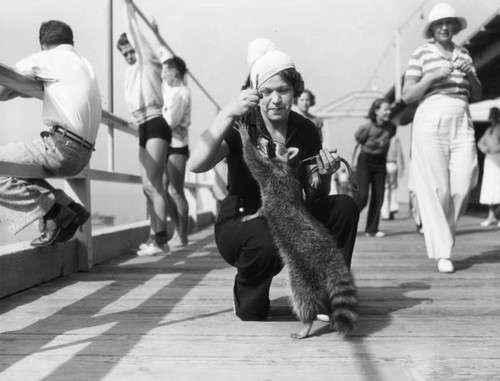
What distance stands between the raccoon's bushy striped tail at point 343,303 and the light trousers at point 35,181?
1840 millimetres

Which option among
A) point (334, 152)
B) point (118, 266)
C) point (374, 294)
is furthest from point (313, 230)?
point (118, 266)

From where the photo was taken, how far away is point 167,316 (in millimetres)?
2902

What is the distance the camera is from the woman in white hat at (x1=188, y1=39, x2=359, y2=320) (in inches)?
103

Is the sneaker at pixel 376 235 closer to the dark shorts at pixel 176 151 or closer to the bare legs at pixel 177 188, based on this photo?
the bare legs at pixel 177 188

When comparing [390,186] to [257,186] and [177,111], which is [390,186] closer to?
[177,111]

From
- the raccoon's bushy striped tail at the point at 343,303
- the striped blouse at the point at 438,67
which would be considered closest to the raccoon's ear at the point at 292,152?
Answer: the raccoon's bushy striped tail at the point at 343,303

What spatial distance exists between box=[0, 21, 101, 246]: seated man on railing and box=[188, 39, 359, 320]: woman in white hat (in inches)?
45.1

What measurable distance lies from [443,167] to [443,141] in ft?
0.59

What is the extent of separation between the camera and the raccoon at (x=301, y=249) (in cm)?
242

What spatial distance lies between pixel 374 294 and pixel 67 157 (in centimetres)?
195

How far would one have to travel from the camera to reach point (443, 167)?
167 inches

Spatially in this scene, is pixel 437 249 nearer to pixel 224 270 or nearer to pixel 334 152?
pixel 224 270

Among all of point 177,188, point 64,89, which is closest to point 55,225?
point 64,89

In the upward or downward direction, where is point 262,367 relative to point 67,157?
downward
